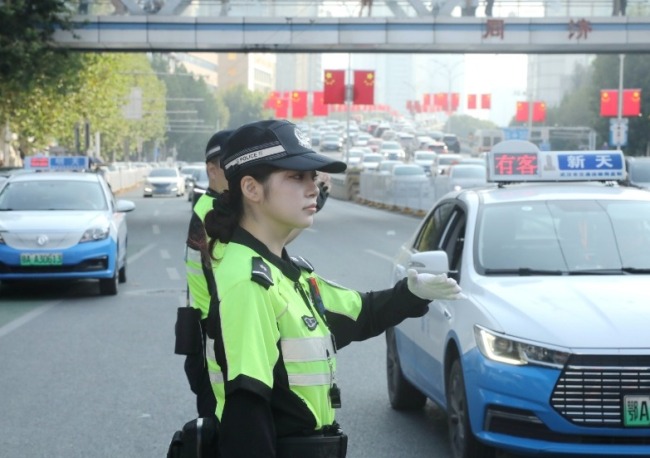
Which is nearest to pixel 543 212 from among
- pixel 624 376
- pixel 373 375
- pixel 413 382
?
pixel 413 382

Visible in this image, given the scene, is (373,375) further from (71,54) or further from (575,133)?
(575,133)

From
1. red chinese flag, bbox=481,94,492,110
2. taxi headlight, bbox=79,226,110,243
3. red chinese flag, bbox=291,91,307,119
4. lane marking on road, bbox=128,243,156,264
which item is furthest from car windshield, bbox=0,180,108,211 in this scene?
red chinese flag, bbox=481,94,492,110

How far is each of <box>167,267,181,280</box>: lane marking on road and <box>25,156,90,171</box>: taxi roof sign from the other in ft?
17.2

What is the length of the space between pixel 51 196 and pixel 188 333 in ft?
46.2

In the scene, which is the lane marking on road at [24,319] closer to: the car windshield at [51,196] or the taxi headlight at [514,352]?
the car windshield at [51,196]

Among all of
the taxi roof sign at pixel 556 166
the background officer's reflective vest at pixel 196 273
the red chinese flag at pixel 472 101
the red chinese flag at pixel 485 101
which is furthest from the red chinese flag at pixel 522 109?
the background officer's reflective vest at pixel 196 273

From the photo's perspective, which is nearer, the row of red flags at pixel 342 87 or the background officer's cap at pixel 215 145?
the background officer's cap at pixel 215 145

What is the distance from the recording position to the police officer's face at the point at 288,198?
3537 millimetres

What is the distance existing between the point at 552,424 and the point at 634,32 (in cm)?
3403

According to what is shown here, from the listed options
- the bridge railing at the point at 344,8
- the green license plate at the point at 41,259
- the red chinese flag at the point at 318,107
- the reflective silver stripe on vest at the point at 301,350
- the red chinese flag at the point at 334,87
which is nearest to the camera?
the reflective silver stripe on vest at the point at 301,350

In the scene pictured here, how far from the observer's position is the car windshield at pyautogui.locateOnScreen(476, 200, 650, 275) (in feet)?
24.6

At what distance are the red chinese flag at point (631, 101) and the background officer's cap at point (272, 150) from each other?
216ft

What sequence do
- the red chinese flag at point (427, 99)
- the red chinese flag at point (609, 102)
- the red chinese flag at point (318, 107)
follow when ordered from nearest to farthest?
the red chinese flag at point (609, 102), the red chinese flag at point (318, 107), the red chinese flag at point (427, 99)

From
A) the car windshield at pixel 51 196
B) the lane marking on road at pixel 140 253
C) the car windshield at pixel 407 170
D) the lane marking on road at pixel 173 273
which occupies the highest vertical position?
the car windshield at pixel 51 196
